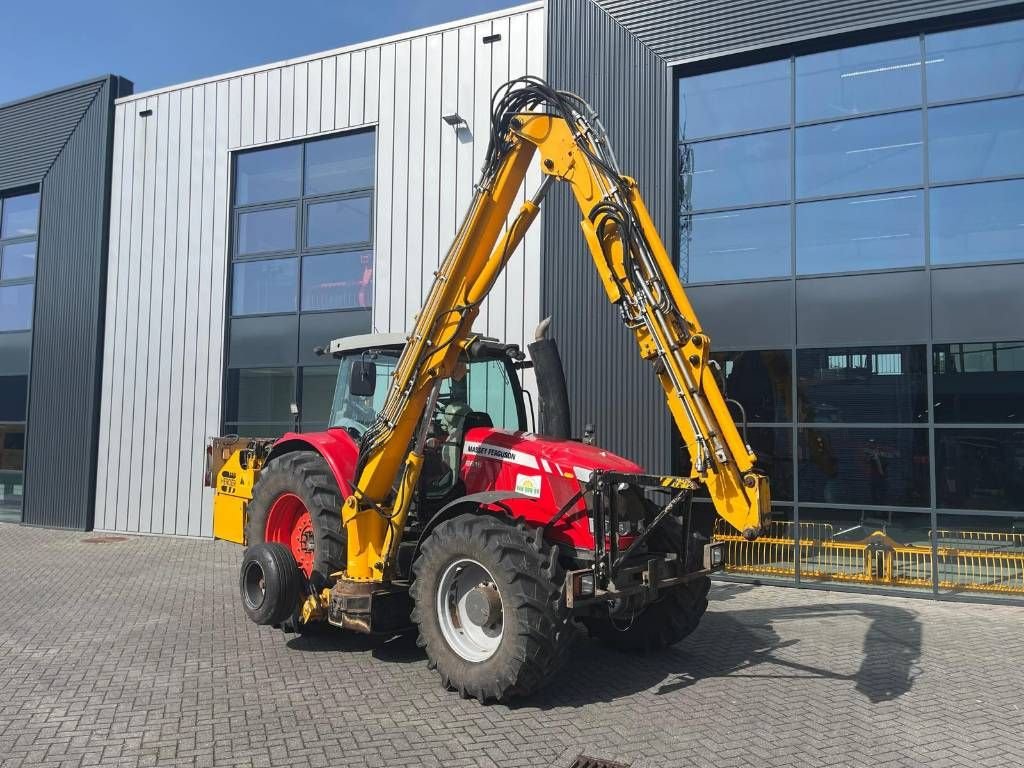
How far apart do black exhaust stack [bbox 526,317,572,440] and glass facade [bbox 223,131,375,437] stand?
6451mm

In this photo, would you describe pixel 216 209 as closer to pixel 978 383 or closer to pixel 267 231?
pixel 267 231

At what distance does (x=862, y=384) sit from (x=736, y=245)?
243cm

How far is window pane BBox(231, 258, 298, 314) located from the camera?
1312 cm

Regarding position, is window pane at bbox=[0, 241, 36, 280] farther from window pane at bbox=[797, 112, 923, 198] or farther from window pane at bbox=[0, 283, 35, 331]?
window pane at bbox=[797, 112, 923, 198]

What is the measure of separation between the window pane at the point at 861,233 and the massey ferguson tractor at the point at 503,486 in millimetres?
4434

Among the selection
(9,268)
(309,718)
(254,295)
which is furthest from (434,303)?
(9,268)

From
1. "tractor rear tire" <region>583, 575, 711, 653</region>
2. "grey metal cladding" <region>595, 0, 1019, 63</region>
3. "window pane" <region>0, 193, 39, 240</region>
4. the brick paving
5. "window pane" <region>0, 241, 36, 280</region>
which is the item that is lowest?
the brick paving

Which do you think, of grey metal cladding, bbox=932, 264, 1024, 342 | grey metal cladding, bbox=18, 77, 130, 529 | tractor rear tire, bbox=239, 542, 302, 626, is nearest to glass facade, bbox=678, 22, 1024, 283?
grey metal cladding, bbox=932, 264, 1024, 342

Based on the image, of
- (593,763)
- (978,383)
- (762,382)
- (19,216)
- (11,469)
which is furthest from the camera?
(19,216)

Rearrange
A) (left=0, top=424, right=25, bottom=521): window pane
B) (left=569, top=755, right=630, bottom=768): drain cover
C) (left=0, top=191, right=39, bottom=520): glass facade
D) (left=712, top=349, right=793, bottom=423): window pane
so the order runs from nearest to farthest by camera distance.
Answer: (left=569, top=755, right=630, bottom=768): drain cover < (left=712, top=349, right=793, bottom=423): window pane < (left=0, top=424, right=25, bottom=521): window pane < (left=0, top=191, right=39, bottom=520): glass facade

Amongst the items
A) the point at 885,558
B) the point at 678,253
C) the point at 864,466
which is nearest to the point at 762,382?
the point at 864,466

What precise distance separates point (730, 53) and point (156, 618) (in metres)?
9.73

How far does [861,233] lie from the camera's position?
9914 mm

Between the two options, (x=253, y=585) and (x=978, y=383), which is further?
(x=978, y=383)
